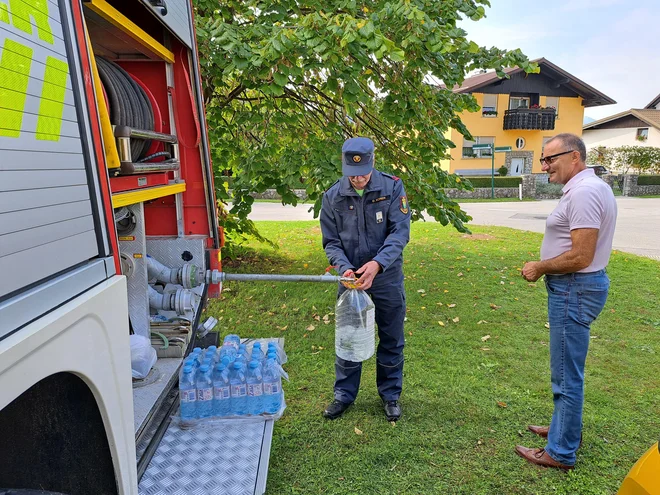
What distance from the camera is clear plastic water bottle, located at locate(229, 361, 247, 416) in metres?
3.34

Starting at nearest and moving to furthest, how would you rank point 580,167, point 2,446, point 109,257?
point 2,446 < point 109,257 < point 580,167

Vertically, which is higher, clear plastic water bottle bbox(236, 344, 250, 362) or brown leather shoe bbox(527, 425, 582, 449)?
clear plastic water bottle bbox(236, 344, 250, 362)

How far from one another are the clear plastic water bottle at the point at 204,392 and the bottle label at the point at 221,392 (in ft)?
0.11

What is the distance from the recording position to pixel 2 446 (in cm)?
160

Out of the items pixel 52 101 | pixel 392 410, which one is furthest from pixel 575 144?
pixel 52 101

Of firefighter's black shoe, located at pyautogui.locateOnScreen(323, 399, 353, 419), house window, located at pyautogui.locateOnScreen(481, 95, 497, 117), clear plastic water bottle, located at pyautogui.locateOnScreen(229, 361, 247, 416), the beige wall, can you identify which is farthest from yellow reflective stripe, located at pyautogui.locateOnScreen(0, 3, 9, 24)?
the beige wall

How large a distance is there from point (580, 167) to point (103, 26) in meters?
2.85

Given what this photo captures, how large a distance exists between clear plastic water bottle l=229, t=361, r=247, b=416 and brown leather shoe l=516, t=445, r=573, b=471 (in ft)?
6.21

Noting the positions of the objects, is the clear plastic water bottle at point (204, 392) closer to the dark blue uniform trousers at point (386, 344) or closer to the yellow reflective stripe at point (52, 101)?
the dark blue uniform trousers at point (386, 344)

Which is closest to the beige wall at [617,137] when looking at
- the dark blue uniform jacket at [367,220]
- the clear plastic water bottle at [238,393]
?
the dark blue uniform jacket at [367,220]

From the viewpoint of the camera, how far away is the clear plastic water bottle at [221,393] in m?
3.31

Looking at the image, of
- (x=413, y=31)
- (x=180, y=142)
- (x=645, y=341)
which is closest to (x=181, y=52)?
(x=180, y=142)

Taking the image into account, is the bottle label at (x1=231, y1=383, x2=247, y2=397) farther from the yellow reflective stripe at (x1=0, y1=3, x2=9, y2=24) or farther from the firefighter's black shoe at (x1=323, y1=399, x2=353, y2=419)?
the yellow reflective stripe at (x1=0, y1=3, x2=9, y2=24)

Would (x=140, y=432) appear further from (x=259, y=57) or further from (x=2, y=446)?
(x=259, y=57)
